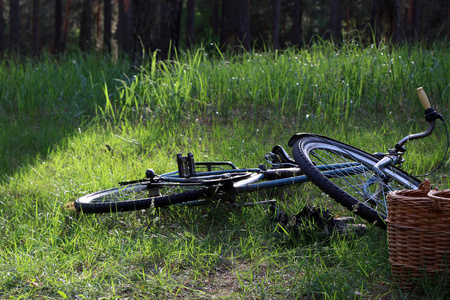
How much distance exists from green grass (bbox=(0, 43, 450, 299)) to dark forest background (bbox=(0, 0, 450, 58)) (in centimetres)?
84

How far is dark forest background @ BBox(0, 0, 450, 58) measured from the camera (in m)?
7.91

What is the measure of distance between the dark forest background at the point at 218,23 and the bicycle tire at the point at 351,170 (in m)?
2.41

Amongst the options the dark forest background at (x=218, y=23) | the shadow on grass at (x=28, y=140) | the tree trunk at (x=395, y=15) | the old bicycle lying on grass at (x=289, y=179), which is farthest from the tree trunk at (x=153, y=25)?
the old bicycle lying on grass at (x=289, y=179)

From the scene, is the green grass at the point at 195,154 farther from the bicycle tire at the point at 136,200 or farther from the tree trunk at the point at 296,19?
the tree trunk at the point at 296,19

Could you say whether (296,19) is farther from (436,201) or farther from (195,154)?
(436,201)

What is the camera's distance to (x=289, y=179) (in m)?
3.41

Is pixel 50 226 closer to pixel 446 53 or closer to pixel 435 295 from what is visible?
pixel 435 295

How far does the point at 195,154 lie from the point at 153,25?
153 inches

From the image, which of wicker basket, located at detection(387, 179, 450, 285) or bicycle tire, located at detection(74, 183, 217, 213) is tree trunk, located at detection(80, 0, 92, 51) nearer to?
bicycle tire, located at detection(74, 183, 217, 213)

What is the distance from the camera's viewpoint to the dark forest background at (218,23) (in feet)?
26.0

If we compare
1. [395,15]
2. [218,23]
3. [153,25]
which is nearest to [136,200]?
[153,25]

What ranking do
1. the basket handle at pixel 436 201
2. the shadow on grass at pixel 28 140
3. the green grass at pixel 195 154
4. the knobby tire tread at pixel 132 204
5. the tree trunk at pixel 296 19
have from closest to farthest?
the basket handle at pixel 436 201 < the green grass at pixel 195 154 < the knobby tire tread at pixel 132 204 < the shadow on grass at pixel 28 140 < the tree trunk at pixel 296 19

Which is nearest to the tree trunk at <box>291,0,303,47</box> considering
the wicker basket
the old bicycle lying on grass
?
the old bicycle lying on grass

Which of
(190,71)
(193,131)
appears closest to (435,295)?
(193,131)
